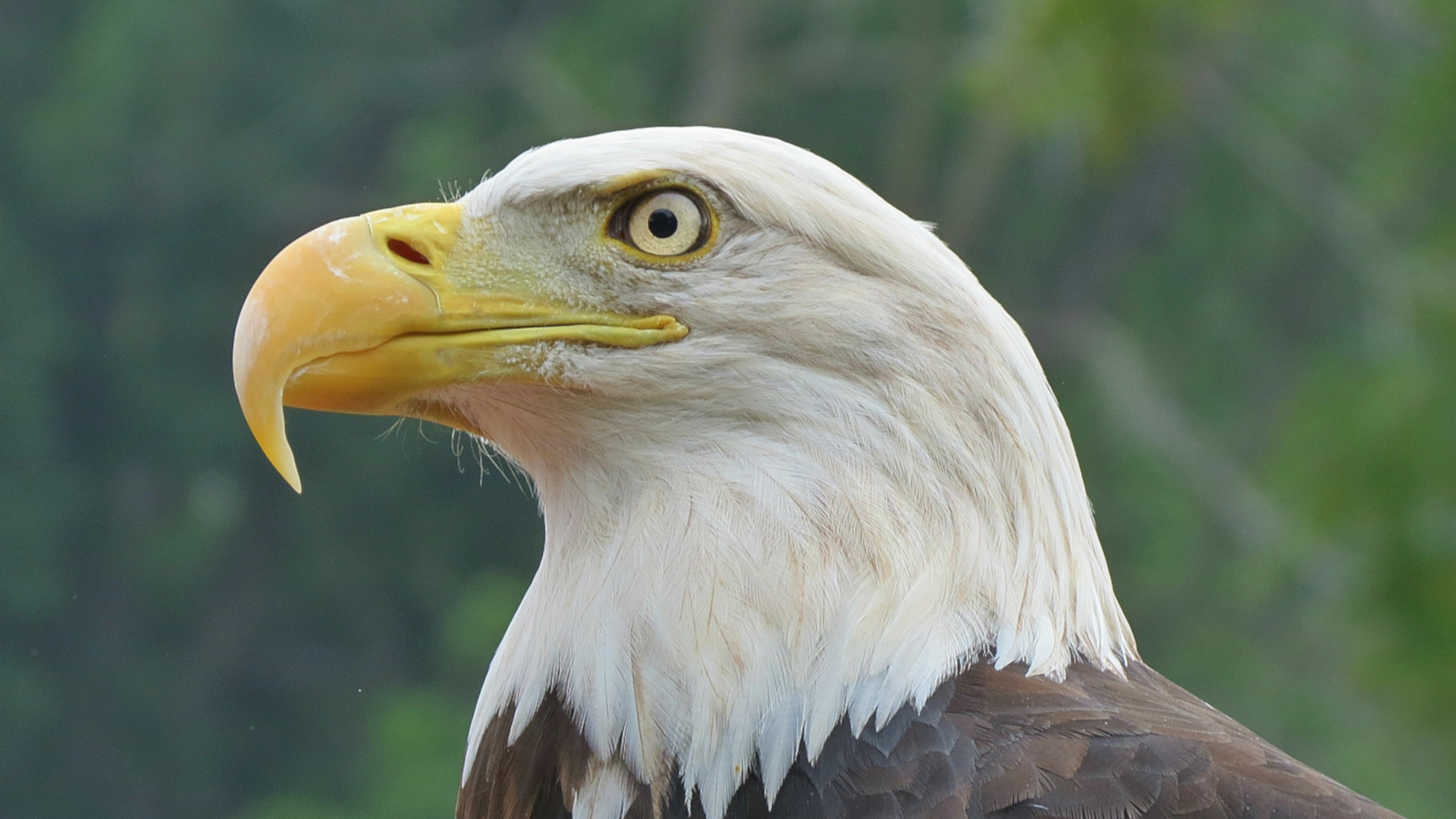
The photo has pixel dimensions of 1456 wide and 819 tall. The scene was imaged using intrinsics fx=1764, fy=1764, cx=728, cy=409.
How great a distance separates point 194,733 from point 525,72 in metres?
7.49

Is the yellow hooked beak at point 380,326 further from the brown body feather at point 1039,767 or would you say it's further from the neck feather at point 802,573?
the brown body feather at point 1039,767

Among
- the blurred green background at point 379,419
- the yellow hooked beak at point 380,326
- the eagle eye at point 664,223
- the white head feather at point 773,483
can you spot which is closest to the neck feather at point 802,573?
the white head feather at point 773,483

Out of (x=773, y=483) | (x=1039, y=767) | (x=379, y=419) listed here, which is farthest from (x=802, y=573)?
(x=379, y=419)

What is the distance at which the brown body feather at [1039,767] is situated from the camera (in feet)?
6.61

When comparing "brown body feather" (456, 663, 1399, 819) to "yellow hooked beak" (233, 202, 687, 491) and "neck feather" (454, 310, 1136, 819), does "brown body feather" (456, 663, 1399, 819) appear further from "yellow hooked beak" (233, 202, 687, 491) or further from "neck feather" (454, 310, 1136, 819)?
"yellow hooked beak" (233, 202, 687, 491)

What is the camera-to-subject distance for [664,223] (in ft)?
7.66

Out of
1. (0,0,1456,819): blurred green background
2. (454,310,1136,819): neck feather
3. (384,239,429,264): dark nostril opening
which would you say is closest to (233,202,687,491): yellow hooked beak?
(384,239,429,264): dark nostril opening

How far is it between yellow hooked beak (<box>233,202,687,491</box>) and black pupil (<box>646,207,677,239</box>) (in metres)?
0.11

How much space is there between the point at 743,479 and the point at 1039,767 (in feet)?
1.73

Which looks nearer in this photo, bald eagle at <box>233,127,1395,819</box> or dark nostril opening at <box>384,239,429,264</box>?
bald eagle at <box>233,127,1395,819</box>

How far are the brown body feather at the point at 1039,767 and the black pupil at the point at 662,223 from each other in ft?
2.15

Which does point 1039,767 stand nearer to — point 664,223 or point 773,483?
point 773,483

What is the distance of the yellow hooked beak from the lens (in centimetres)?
222

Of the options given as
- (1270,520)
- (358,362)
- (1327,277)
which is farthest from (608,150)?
(1327,277)
